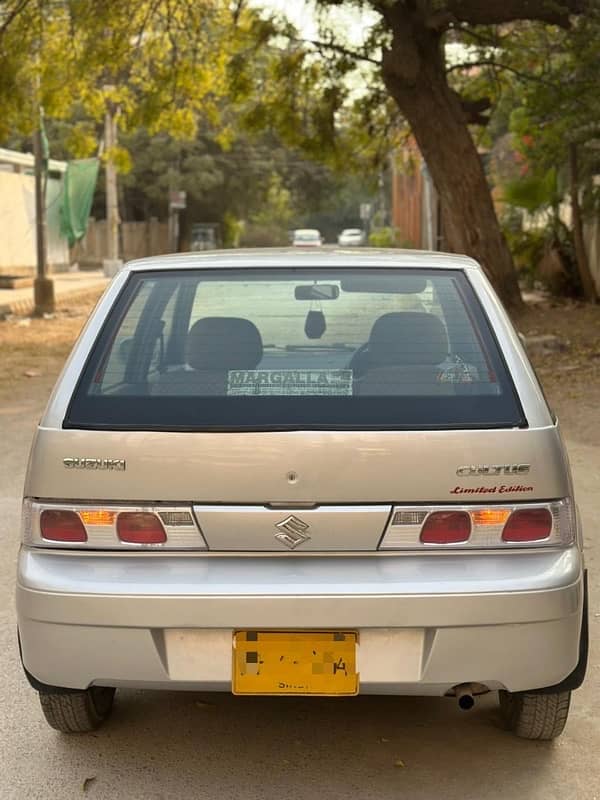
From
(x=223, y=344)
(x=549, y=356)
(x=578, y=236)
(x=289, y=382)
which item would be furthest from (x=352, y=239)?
(x=289, y=382)

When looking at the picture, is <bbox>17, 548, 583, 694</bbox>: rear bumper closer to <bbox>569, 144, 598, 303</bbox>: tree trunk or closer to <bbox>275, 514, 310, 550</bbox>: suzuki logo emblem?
<bbox>275, 514, 310, 550</bbox>: suzuki logo emblem

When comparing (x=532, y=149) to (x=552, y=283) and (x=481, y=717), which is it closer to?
(x=552, y=283)

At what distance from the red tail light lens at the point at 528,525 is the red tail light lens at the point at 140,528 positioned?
0.91 m

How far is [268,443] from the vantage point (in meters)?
3.21

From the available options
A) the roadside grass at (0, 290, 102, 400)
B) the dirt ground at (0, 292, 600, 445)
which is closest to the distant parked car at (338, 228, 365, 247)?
the roadside grass at (0, 290, 102, 400)

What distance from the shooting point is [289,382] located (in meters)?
3.44

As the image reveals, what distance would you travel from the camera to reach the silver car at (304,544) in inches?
125

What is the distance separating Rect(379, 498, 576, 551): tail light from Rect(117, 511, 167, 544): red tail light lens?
586 millimetres

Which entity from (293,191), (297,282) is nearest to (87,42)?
(297,282)

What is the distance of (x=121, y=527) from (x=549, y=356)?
34.8ft

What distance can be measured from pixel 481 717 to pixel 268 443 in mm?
1368

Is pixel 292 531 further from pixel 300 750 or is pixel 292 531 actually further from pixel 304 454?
pixel 300 750

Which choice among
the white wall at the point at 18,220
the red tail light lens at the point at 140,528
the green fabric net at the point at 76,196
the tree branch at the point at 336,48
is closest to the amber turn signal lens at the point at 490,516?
the red tail light lens at the point at 140,528

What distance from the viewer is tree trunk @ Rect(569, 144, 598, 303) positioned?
707 inches
